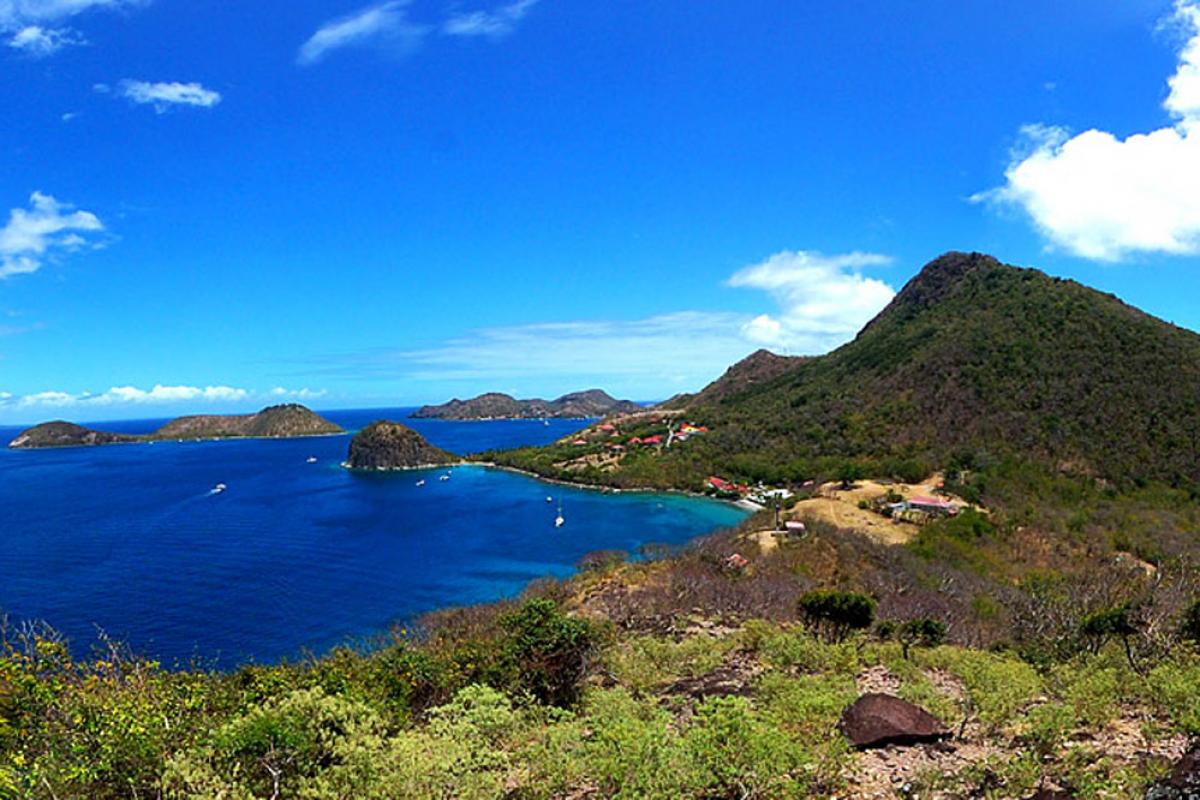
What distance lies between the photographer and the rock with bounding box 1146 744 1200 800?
731 cm

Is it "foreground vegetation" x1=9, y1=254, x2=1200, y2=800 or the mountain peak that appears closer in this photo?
"foreground vegetation" x1=9, y1=254, x2=1200, y2=800

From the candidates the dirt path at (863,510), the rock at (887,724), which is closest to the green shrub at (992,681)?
the rock at (887,724)

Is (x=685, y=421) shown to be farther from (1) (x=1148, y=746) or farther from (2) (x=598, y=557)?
(1) (x=1148, y=746)

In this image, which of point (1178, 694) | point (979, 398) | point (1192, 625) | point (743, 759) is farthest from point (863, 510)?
point (743, 759)

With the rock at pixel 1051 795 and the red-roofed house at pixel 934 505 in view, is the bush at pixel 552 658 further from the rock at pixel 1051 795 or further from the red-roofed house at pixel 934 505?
the red-roofed house at pixel 934 505

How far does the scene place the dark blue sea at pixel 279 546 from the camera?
41594mm

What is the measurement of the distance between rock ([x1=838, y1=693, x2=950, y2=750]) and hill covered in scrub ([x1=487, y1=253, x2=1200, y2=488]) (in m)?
67.5

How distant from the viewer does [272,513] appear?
81.6 meters

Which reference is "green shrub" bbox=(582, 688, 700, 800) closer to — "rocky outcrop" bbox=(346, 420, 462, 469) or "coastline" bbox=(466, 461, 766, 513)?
"coastline" bbox=(466, 461, 766, 513)

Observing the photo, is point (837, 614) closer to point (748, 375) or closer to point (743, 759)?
point (743, 759)

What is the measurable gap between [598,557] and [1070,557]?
123 ft

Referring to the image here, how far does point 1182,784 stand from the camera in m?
7.45

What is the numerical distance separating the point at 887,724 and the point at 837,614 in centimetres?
1280

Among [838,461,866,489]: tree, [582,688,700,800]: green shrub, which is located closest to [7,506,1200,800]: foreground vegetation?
[582,688,700,800]: green shrub
